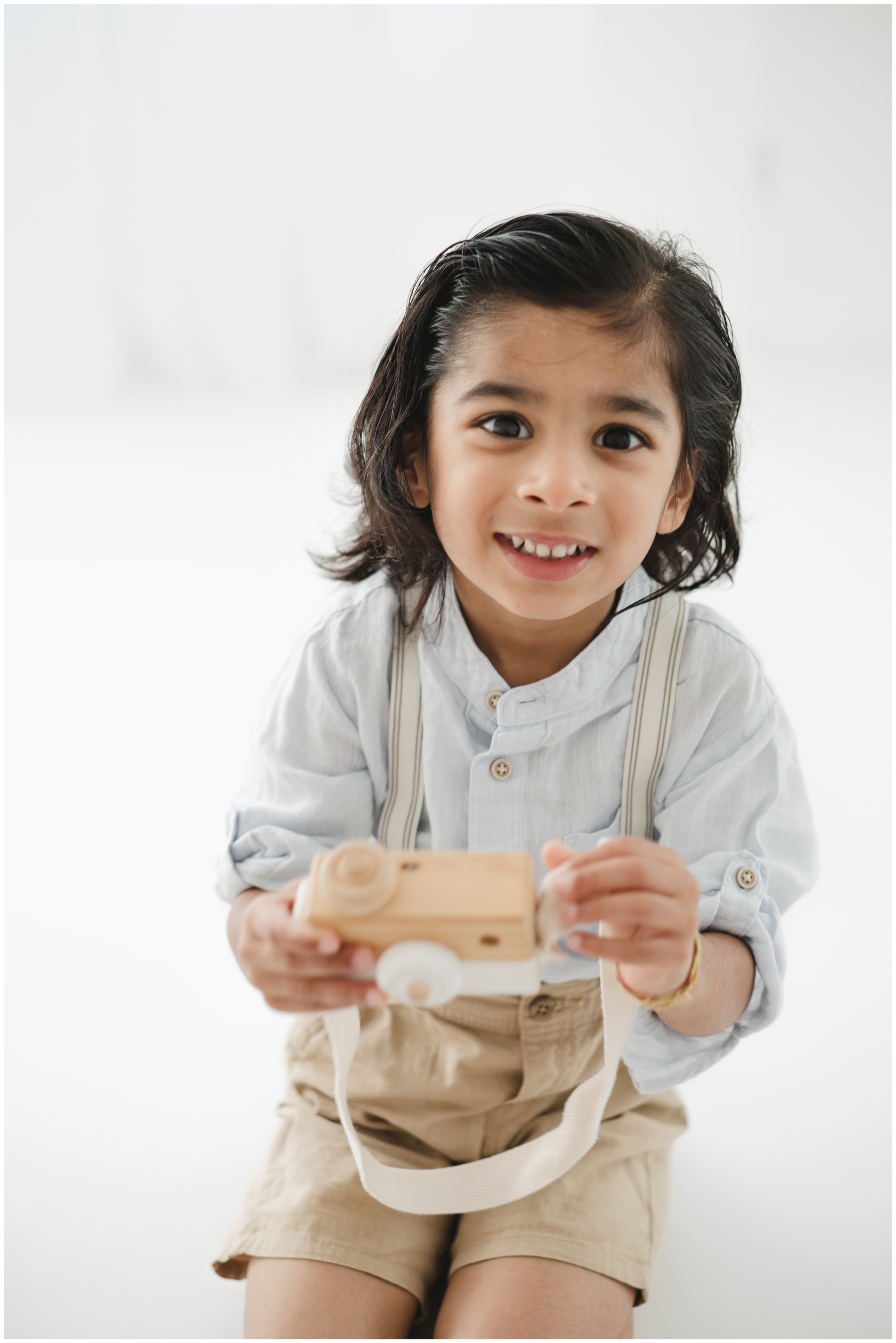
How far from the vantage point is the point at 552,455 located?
23.7 inches

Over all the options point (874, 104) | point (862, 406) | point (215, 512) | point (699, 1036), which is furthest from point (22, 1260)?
point (874, 104)

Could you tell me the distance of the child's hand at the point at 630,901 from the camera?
0.48 m

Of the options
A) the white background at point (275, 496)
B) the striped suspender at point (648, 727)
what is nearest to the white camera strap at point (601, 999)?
the striped suspender at point (648, 727)

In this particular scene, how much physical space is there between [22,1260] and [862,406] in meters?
1.75

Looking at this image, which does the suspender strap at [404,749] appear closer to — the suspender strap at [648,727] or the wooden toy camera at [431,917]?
the suspender strap at [648,727]

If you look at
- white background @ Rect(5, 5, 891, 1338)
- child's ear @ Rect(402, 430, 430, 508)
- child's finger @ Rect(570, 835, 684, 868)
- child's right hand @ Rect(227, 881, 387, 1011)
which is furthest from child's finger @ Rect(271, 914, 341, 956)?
white background @ Rect(5, 5, 891, 1338)

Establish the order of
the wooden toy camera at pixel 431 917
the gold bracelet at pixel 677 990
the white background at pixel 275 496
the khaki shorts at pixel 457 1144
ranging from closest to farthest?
the wooden toy camera at pixel 431 917
the gold bracelet at pixel 677 990
the khaki shorts at pixel 457 1144
the white background at pixel 275 496

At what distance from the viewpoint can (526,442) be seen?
620 millimetres

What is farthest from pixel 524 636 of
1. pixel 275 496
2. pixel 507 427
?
pixel 275 496

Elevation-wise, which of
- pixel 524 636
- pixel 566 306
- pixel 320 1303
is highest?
pixel 566 306

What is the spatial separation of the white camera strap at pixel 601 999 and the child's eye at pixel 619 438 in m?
0.14

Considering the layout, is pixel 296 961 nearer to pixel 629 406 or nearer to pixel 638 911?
pixel 638 911

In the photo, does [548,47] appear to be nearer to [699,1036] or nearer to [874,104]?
[874,104]

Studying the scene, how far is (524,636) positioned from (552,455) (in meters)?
0.15
